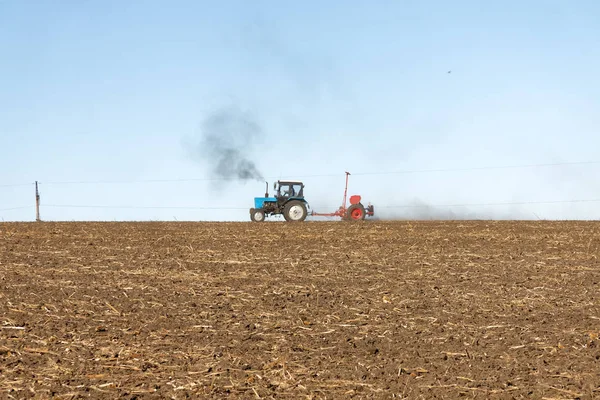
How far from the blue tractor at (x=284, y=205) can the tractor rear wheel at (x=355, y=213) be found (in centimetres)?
230

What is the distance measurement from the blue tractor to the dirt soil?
15.2 metres

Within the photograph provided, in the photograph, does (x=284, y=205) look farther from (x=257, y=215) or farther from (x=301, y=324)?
(x=301, y=324)

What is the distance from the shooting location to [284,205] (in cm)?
3453

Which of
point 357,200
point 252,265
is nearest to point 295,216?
point 357,200

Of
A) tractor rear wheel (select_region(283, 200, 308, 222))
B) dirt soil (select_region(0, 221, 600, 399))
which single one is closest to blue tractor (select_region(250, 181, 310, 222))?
tractor rear wheel (select_region(283, 200, 308, 222))

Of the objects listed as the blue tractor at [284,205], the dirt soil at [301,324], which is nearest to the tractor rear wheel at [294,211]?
the blue tractor at [284,205]

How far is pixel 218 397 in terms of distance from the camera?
7.02 metres

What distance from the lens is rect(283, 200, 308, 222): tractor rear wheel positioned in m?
34.2

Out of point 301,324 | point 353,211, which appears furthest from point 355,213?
point 301,324

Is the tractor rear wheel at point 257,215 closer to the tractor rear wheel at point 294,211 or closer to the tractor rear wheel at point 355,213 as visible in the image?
the tractor rear wheel at point 294,211

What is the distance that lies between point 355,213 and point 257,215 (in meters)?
4.84

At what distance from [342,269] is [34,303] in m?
6.21

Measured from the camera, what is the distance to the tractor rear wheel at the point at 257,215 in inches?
1378

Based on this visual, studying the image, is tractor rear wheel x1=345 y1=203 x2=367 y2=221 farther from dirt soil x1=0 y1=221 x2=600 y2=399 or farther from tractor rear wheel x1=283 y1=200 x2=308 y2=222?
dirt soil x1=0 y1=221 x2=600 y2=399
